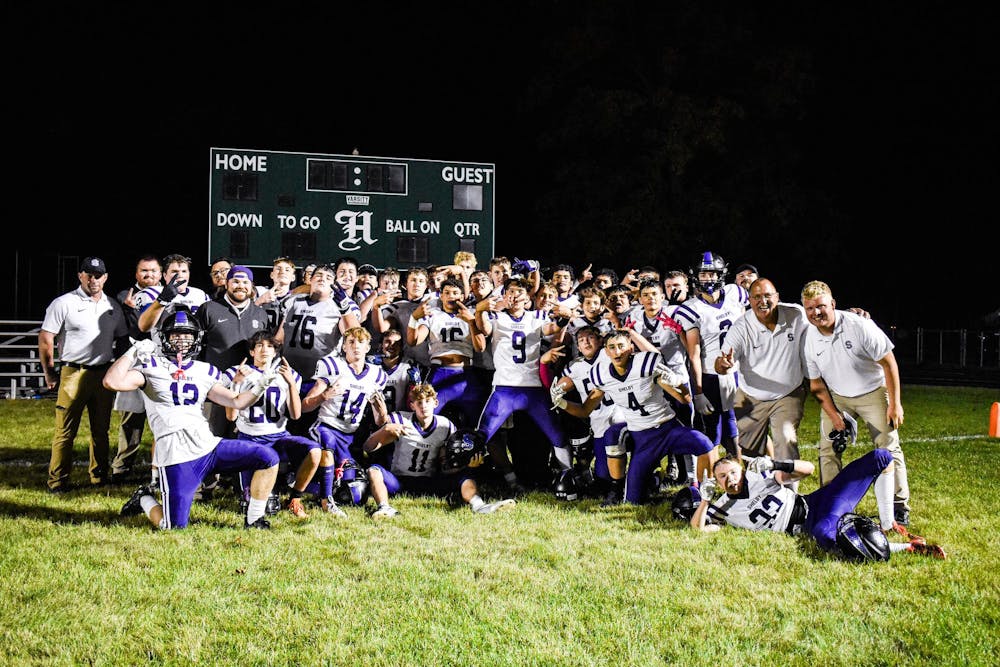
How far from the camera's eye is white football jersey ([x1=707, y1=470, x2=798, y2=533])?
5.84 metres

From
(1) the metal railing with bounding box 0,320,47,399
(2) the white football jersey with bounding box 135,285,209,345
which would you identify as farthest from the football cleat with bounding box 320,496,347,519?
(1) the metal railing with bounding box 0,320,47,399

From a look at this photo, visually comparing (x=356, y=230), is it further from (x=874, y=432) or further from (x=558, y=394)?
(x=874, y=432)

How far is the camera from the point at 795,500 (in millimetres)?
5840

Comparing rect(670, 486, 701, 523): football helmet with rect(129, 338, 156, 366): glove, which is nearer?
rect(129, 338, 156, 366): glove

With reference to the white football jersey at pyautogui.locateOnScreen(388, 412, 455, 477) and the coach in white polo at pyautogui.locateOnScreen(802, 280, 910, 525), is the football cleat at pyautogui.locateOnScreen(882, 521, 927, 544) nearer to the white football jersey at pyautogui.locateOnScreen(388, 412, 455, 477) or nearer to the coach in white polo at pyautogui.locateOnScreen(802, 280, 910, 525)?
the coach in white polo at pyautogui.locateOnScreen(802, 280, 910, 525)

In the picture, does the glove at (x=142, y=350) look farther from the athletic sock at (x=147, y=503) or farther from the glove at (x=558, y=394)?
the glove at (x=558, y=394)

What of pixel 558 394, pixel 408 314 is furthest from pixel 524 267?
pixel 558 394

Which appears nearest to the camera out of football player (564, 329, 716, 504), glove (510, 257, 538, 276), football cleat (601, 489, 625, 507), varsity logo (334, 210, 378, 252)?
football player (564, 329, 716, 504)

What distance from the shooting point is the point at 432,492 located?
23.6 ft

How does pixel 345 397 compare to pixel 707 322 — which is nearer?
pixel 345 397

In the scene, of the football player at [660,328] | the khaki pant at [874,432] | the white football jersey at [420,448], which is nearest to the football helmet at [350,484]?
the white football jersey at [420,448]

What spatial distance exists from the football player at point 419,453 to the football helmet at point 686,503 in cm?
129

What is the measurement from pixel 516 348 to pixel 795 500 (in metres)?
2.77

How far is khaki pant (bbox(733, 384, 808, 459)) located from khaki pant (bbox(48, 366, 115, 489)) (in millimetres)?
5439
